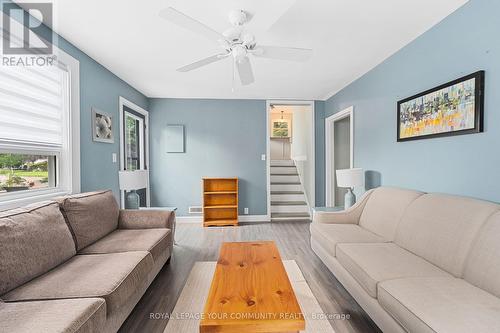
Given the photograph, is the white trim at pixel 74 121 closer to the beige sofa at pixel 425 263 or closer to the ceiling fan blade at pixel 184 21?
the ceiling fan blade at pixel 184 21

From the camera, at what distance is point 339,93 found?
169 inches

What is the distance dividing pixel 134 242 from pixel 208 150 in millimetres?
2802

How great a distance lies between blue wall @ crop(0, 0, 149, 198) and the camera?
8.84ft

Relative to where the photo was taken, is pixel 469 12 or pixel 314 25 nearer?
pixel 469 12

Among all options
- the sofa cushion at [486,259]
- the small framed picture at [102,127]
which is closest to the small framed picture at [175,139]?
the small framed picture at [102,127]

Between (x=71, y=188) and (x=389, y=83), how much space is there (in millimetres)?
3764

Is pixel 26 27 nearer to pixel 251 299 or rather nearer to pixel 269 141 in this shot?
pixel 251 299

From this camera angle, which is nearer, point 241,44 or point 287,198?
point 241,44

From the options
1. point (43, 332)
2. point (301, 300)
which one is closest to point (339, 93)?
point (301, 300)

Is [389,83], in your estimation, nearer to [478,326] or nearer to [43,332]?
[478,326]

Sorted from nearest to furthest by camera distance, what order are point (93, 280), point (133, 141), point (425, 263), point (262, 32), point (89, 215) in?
point (93, 280), point (425, 263), point (89, 215), point (262, 32), point (133, 141)

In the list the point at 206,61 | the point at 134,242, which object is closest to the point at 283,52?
the point at 206,61

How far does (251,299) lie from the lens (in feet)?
4.59

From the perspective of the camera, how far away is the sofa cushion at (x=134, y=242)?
6.82 feet
